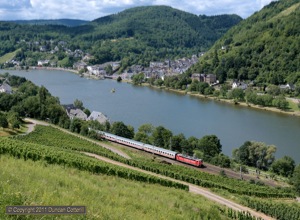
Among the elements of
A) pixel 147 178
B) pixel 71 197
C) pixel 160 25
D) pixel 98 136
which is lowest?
pixel 98 136

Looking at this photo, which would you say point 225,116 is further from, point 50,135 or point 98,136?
point 50,135

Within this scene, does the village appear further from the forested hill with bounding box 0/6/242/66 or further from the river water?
the river water

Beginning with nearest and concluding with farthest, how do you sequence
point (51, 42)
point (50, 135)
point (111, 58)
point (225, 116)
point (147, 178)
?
point (147, 178) → point (50, 135) → point (225, 116) → point (111, 58) → point (51, 42)

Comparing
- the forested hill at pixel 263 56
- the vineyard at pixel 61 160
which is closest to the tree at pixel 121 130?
the vineyard at pixel 61 160

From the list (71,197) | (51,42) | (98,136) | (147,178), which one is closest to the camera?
(71,197)

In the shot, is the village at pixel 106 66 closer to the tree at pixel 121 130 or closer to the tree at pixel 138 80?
the tree at pixel 138 80

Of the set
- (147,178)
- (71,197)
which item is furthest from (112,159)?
(71,197)
